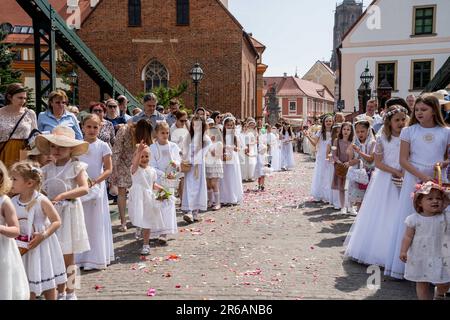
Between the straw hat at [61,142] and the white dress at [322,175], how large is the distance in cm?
724

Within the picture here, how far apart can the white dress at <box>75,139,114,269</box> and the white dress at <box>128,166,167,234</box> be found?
622 millimetres

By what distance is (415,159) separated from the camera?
5.12 m

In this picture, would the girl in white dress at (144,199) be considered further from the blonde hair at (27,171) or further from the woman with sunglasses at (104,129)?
the blonde hair at (27,171)

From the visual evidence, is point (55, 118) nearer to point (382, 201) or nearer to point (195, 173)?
point (195, 173)

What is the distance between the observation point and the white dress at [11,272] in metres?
3.52

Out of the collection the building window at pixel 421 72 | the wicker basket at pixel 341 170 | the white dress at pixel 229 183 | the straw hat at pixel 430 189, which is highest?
the building window at pixel 421 72

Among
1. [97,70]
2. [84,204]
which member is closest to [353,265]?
[84,204]

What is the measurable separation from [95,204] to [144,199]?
3.38 ft

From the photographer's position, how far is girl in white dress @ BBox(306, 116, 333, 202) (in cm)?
1104

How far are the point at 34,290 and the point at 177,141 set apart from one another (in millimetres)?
5516

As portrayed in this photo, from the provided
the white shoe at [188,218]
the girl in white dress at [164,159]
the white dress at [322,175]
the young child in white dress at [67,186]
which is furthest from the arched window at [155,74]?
the young child in white dress at [67,186]

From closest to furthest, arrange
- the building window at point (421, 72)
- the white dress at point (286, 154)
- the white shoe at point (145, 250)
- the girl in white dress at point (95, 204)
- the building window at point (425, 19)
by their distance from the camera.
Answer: the girl in white dress at point (95, 204) → the white shoe at point (145, 250) → the white dress at point (286, 154) → the building window at point (425, 19) → the building window at point (421, 72)

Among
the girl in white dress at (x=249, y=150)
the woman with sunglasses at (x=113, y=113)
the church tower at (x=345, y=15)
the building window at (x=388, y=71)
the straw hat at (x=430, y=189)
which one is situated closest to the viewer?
the straw hat at (x=430, y=189)
